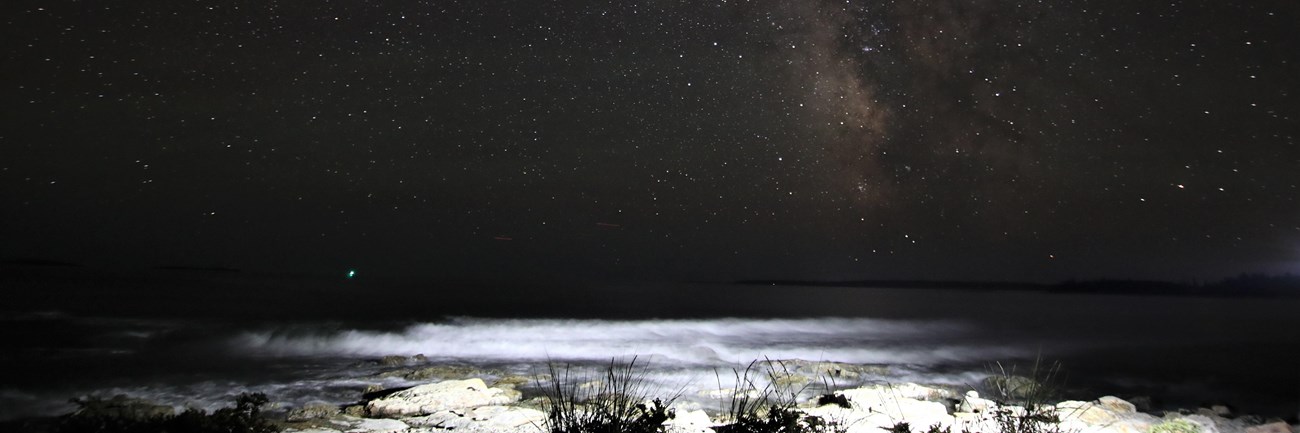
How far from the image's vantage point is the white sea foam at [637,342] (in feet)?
90.5

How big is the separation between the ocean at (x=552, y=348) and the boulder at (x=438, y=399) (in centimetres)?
343

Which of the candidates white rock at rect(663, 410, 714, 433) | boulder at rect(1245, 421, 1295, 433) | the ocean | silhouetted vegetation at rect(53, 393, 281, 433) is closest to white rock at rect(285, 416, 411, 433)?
silhouetted vegetation at rect(53, 393, 281, 433)

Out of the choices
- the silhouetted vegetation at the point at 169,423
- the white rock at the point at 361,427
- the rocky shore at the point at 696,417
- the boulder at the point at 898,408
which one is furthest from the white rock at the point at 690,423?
Answer: the silhouetted vegetation at the point at 169,423

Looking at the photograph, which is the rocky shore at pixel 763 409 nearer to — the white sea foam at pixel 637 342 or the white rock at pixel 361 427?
the white rock at pixel 361 427

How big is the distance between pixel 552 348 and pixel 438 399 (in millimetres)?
19606

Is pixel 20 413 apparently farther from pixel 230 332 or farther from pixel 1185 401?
pixel 1185 401

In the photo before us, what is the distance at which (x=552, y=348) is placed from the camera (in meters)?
30.3

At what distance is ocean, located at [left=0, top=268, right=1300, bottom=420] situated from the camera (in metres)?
19.2

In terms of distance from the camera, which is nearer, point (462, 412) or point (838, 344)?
point (462, 412)

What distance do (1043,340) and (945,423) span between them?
3665 centimetres

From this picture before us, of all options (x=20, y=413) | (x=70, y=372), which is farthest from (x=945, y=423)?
(x=70, y=372)

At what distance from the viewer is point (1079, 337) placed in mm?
42750

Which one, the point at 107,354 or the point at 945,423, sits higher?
the point at 945,423

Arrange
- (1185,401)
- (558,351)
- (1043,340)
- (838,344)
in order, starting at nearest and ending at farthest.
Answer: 1. (1185,401)
2. (558,351)
3. (838,344)
4. (1043,340)
